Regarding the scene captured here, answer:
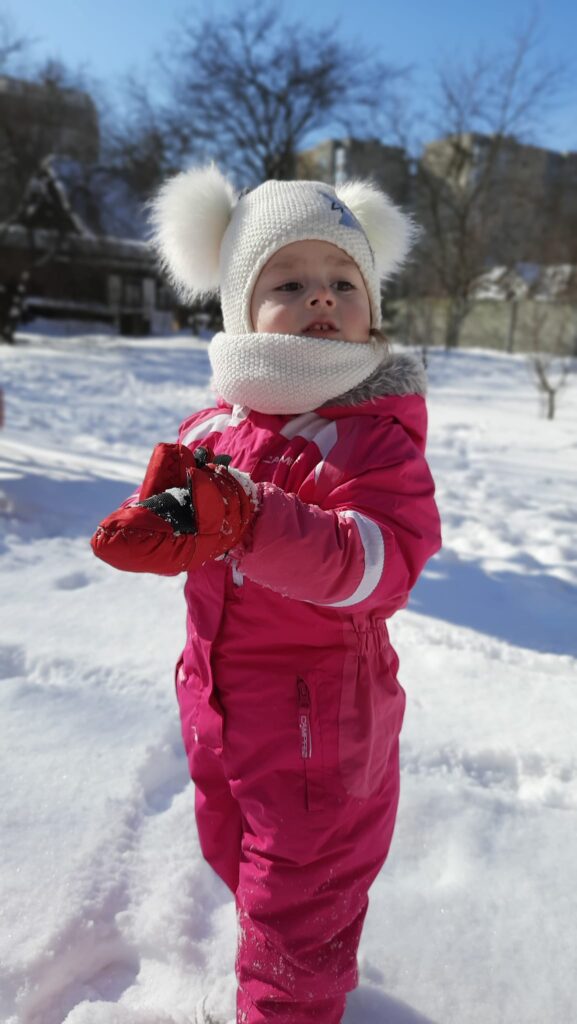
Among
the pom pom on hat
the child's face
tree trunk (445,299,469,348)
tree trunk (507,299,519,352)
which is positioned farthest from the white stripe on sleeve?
tree trunk (507,299,519,352)

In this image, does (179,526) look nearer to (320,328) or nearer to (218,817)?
(320,328)

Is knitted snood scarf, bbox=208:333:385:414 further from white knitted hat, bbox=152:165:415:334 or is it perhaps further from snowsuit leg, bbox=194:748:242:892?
snowsuit leg, bbox=194:748:242:892

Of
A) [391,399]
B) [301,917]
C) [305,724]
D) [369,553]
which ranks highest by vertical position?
[391,399]

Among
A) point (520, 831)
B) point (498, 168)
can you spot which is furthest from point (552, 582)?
point (498, 168)

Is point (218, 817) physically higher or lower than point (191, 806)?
higher

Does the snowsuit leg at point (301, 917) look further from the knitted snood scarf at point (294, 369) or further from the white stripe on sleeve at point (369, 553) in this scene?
the knitted snood scarf at point (294, 369)

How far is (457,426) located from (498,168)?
2133cm

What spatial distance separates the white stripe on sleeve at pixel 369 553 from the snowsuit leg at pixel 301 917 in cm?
37

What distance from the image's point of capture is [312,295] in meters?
1.23

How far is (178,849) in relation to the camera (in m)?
1.61

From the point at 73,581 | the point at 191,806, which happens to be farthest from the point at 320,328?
the point at 73,581

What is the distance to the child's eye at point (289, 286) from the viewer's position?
1271 mm

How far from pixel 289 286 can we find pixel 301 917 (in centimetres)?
104

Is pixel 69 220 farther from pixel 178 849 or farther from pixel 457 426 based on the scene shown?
pixel 178 849
